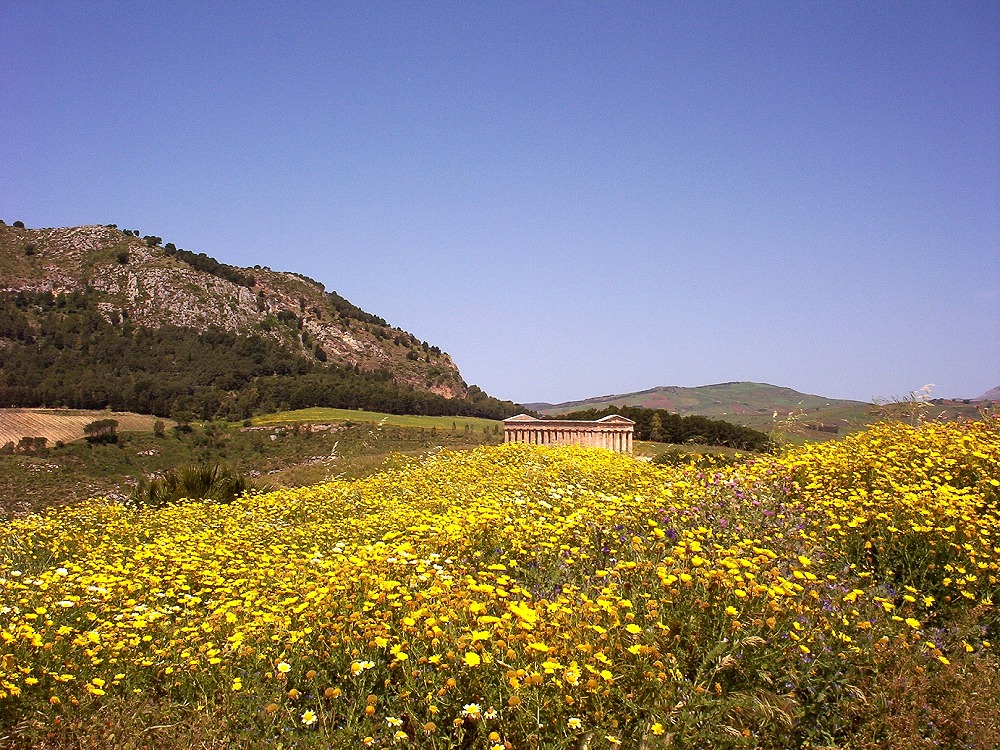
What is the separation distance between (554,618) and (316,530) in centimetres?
449

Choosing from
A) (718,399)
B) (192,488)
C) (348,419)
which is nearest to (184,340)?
(348,419)

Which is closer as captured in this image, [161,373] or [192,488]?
[192,488]

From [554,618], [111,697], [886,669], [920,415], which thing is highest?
[920,415]

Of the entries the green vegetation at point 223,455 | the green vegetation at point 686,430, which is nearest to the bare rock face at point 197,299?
the green vegetation at point 223,455

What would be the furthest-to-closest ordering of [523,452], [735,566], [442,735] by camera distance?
[523,452] < [735,566] < [442,735]

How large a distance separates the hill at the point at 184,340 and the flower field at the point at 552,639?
43.9 meters

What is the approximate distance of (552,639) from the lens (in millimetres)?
3266

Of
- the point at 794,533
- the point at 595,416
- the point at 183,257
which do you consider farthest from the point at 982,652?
the point at 183,257

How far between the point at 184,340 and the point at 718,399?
12076 cm

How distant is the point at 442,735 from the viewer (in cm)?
305

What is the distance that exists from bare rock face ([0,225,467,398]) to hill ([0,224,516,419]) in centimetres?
18

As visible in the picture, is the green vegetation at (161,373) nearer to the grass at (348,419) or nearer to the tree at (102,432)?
the grass at (348,419)

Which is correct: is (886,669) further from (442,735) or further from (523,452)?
(523,452)

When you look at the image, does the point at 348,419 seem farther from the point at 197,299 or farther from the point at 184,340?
the point at 197,299
